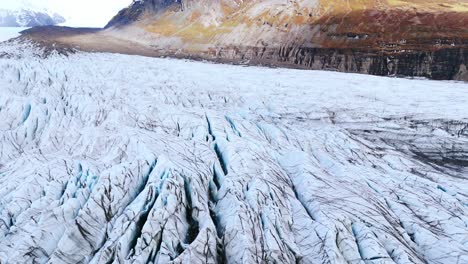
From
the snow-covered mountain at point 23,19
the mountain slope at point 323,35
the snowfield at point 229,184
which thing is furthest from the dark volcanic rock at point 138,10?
the snow-covered mountain at point 23,19

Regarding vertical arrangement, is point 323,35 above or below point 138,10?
below

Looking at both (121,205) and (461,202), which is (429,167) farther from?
(121,205)

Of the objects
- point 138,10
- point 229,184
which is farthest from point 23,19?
point 229,184

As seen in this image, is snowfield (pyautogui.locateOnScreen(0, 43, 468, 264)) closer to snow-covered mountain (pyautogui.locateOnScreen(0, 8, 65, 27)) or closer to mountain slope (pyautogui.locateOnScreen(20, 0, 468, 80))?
mountain slope (pyautogui.locateOnScreen(20, 0, 468, 80))

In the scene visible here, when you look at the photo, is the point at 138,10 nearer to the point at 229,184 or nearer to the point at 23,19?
the point at 229,184

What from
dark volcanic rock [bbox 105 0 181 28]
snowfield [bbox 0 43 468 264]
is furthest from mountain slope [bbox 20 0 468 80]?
snowfield [bbox 0 43 468 264]

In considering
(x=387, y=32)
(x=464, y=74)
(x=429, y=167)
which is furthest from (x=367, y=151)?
(x=387, y=32)
